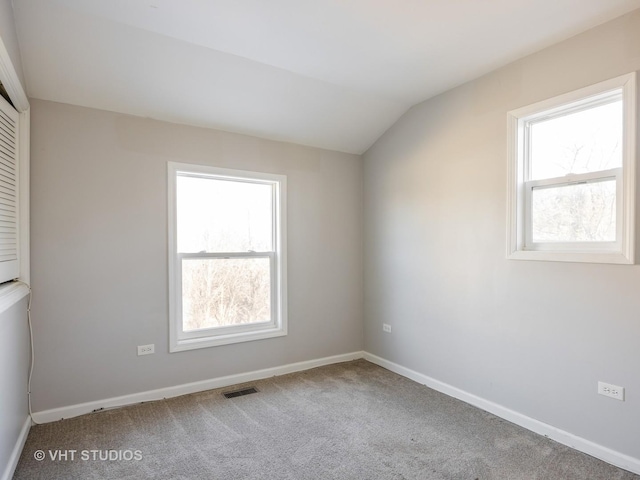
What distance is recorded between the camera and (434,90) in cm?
319

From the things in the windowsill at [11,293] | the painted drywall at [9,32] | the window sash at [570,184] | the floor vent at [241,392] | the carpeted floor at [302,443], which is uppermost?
the painted drywall at [9,32]

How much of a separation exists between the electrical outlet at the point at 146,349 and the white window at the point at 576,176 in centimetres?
301

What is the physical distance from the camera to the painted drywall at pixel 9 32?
1.84 m

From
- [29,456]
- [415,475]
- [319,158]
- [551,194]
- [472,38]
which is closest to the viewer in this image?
[415,475]

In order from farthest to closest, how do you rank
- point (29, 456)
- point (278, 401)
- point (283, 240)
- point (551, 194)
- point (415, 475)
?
point (283, 240), point (278, 401), point (551, 194), point (29, 456), point (415, 475)

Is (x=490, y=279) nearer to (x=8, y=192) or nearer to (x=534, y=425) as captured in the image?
(x=534, y=425)

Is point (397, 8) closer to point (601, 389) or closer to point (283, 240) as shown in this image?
point (283, 240)

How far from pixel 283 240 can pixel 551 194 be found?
7.78 ft

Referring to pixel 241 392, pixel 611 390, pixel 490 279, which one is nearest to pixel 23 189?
pixel 241 392

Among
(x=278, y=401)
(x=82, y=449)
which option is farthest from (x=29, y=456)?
(x=278, y=401)

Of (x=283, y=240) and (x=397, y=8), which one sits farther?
(x=283, y=240)

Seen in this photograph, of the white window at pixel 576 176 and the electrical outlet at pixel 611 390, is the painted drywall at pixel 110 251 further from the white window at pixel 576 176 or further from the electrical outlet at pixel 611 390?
the electrical outlet at pixel 611 390

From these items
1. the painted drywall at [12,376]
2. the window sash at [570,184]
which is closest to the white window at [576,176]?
the window sash at [570,184]

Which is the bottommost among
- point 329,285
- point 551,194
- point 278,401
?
point 278,401
